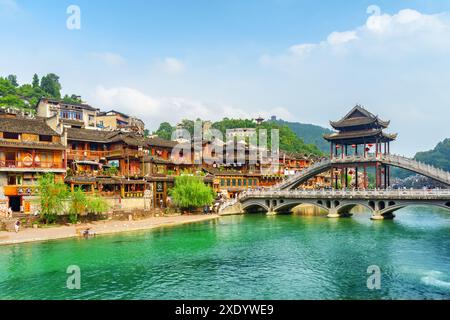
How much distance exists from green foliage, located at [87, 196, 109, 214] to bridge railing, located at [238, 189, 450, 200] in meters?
26.8

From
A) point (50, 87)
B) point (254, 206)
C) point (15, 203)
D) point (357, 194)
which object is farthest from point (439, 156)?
point (15, 203)

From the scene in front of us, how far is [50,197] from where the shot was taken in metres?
46.7

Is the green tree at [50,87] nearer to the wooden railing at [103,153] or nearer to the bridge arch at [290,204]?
the wooden railing at [103,153]

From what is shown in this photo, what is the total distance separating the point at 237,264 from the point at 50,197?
2686cm

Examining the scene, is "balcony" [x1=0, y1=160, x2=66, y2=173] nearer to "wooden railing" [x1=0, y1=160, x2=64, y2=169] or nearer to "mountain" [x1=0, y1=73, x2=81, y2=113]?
"wooden railing" [x1=0, y1=160, x2=64, y2=169]

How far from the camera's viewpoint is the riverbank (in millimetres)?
40375

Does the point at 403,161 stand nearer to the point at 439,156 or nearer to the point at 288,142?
the point at 288,142

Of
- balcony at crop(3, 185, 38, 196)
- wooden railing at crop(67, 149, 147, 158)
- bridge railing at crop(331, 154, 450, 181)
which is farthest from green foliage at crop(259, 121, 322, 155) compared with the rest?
balcony at crop(3, 185, 38, 196)

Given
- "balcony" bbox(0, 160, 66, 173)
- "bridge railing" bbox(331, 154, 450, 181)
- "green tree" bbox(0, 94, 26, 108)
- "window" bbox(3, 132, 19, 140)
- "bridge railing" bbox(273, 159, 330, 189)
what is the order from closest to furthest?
"balcony" bbox(0, 160, 66, 173) → "window" bbox(3, 132, 19, 140) → "bridge railing" bbox(331, 154, 450, 181) → "bridge railing" bbox(273, 159, 330, 189) → "green tree" bbox(0, 94, 26, 108)

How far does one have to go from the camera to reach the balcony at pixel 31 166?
49000mm

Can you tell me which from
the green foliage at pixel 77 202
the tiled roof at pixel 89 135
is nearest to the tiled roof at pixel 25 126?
the tiled roof at pixel 89 135
